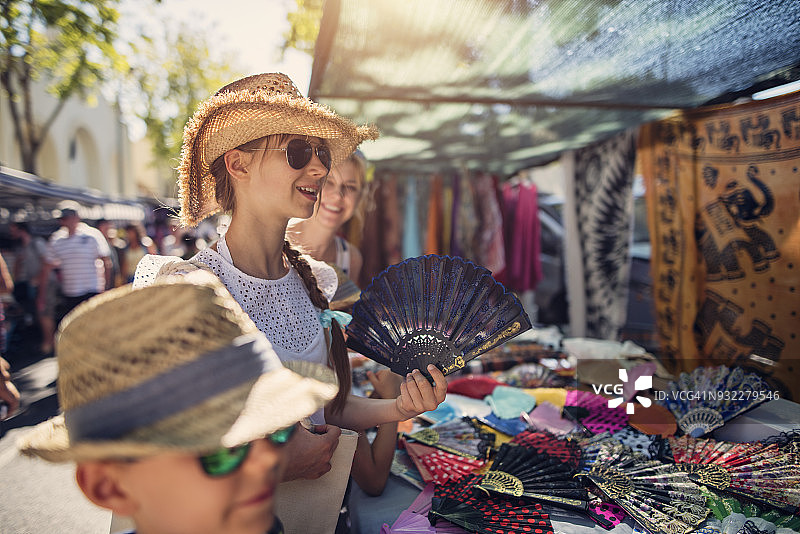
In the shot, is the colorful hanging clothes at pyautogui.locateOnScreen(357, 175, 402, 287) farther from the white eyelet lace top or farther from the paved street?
the white eyelet lace top

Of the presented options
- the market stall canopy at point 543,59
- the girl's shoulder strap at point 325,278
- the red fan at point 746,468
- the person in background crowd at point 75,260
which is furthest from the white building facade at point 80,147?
the red fan at point 746,468

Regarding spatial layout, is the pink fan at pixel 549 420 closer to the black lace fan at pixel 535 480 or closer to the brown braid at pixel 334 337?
the black lace fan at pixel 535 480

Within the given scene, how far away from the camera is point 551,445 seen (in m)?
2.21

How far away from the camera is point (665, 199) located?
12.8 ft

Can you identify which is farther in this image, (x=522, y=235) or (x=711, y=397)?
(x=522, y=235)

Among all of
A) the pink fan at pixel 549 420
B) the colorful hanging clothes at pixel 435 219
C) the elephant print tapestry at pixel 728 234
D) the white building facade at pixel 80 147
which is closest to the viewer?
the pink fan at pixel 549 420

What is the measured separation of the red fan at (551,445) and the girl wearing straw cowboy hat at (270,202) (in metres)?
0.92

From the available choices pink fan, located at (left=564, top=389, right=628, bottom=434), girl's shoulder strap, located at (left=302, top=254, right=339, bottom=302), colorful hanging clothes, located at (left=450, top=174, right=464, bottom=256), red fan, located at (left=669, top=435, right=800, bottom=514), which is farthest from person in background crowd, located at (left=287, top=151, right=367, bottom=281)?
colorful hanging clothes, located at (left=450, top=174, right=464, bottom=256)

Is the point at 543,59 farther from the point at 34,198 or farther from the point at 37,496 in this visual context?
the point at 34,198

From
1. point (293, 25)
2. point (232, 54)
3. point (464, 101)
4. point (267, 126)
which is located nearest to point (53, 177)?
point (232, 54)

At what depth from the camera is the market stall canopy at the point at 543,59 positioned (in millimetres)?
2406

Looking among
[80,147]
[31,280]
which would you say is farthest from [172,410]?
[80,147]

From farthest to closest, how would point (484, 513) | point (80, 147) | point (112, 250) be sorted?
point (80, 147) < point (112, 250) < point (484, 513)

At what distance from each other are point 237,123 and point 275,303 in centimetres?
61
